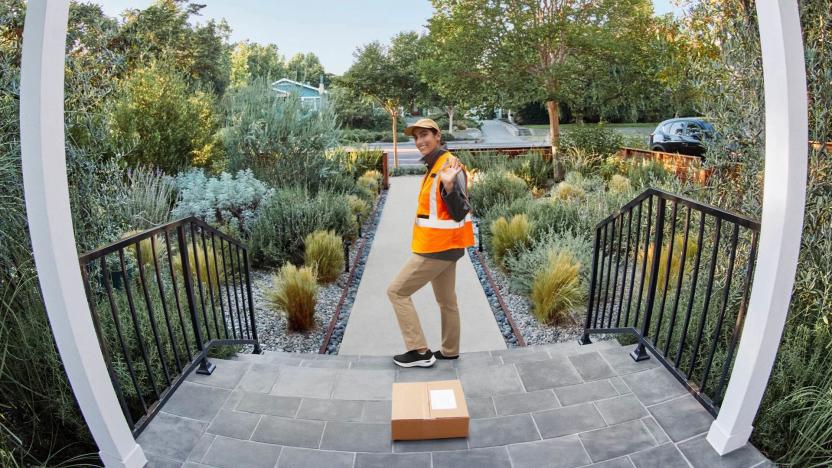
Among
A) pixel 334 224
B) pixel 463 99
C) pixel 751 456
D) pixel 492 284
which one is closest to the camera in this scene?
pixel 751 456

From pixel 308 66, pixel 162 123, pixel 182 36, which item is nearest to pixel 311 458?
pixel 162 123

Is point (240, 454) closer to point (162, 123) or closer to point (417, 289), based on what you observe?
point (417, 289)

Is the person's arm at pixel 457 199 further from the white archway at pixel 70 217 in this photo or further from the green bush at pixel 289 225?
the green bush at pixel 289 225

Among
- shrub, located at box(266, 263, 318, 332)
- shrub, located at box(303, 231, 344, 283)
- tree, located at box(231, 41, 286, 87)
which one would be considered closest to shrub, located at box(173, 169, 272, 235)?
shrub, located at box(303, 231, 344, 283)

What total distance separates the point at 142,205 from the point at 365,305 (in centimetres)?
347

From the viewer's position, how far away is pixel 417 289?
3.16 m

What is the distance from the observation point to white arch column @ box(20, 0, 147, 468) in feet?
5.29

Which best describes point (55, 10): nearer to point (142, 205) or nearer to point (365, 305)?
point (365, 305)

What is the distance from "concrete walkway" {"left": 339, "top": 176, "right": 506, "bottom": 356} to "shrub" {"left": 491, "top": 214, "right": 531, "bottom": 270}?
1.18 ft

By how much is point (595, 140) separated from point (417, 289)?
11.1 metres

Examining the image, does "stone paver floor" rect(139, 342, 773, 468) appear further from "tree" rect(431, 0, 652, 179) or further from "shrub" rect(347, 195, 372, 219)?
"tree" rect(431, 0, 652, 179)

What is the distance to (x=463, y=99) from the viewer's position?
13109 mm

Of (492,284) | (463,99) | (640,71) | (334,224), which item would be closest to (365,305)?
(492,284)

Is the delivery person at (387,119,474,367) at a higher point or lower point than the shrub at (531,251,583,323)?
higher
